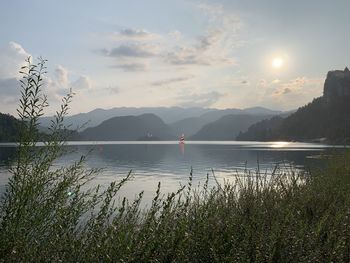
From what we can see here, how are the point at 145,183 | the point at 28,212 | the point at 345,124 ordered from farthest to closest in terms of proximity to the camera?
the point at 345,124 → the point at 145,183 → the point at 28,212

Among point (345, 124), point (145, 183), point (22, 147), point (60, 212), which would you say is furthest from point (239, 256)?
point (345, 124)

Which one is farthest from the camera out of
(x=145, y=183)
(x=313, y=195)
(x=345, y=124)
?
(x=345, y=124)

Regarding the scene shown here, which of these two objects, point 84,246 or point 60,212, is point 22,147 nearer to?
point 60,212

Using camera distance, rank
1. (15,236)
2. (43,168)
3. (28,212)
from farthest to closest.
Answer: (43,168) → (28,212) → (15,236)

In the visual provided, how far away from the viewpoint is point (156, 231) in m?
5.86

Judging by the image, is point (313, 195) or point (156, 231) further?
point (313, 195)

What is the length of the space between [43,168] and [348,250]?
5905 millimetres

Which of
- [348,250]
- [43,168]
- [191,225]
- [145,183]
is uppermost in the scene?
[43,168]

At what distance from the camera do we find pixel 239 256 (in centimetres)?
593

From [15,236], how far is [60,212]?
0.80 metres

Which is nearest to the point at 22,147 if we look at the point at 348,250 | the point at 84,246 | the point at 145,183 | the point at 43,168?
the point at 43,168

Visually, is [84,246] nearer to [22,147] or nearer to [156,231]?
[156,231]

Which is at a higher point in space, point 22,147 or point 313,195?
point 22,147

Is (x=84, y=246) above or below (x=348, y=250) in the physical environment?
above
